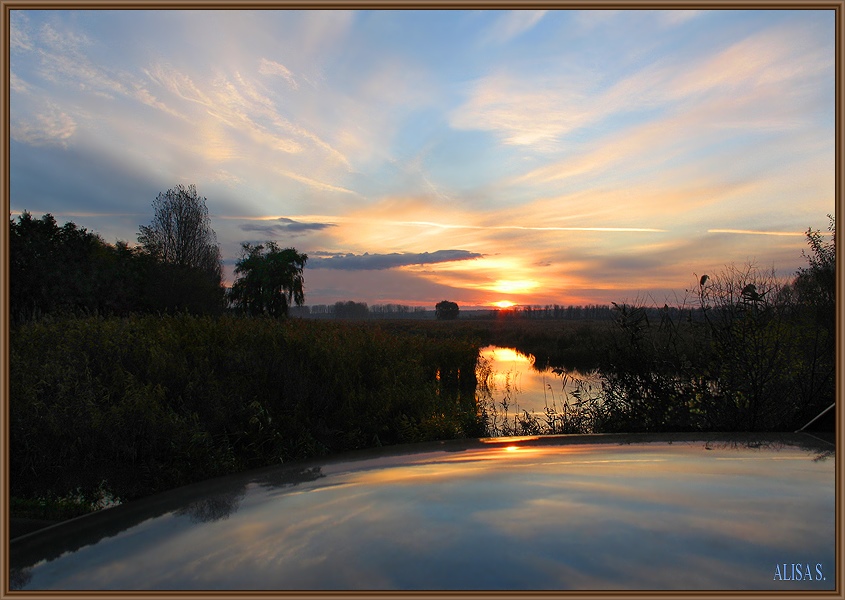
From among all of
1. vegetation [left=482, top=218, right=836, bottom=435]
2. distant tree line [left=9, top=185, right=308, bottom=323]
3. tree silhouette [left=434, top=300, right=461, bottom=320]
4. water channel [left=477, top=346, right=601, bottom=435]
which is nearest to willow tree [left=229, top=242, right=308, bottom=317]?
distant tree line [left=9, top=185, right=308, bottom=323]

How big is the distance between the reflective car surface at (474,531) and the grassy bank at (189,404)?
467 cm

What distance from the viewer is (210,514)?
6.16ft

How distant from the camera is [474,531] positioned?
1.59 m

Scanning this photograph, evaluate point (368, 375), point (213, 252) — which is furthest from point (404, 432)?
point (213, 252)

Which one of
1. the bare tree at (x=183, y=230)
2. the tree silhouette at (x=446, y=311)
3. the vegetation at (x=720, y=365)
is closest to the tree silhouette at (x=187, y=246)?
the bare tree at (x=183, y=230)

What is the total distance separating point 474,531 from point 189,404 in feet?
21.7

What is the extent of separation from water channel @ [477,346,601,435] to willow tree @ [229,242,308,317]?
70.1 ft

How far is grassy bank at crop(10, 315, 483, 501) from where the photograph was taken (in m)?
6.23

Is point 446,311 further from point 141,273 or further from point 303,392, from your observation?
point 303,392

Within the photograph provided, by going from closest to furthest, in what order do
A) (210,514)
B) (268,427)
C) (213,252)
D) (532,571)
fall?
(532,571)
(210,514)
(268,427)
(213,252)

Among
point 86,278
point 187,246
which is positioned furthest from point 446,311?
point 86,278

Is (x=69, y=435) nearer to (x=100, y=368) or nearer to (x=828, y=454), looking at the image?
(x=100, y=368)

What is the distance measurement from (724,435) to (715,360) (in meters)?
5.44

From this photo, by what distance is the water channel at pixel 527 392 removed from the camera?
9594 millimetres
